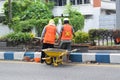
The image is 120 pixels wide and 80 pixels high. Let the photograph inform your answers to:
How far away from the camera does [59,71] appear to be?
12414mm

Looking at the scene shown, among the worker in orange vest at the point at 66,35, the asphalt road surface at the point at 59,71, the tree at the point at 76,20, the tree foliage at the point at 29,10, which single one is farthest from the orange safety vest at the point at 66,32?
the tree foliage at the point at 29,10

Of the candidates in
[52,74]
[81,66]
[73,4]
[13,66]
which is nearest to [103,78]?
[52,74]

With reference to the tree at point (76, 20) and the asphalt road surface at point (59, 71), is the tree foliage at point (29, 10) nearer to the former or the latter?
the tree at point (76, 20)

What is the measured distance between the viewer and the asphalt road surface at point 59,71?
36.7ft

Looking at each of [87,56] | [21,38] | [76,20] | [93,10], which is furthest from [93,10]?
[87,56]

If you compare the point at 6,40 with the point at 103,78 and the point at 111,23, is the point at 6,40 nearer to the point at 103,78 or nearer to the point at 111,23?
the point at 103,78

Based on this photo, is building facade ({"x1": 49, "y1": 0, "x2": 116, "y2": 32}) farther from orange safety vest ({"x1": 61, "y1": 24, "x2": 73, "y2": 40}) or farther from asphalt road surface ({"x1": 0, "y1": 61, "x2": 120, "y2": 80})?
asphalt road surface ({"x1": 0, "y1": 61, "x2": 120, "y2": 80})

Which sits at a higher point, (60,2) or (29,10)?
(60,2)

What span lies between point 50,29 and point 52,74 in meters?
3.09

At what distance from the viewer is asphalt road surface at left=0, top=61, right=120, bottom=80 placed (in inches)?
440

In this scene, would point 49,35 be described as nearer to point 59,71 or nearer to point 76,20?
point 59,71

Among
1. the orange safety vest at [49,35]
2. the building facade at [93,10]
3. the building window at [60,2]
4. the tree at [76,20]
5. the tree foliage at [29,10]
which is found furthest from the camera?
the building window at [60,2]

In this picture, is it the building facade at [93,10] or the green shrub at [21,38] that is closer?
the green shrub at [21,38]

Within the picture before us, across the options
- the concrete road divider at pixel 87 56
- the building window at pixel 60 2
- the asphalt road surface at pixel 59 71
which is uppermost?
the building window at pixel 60 2
